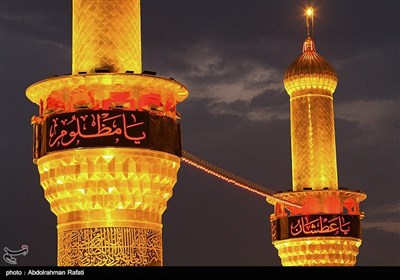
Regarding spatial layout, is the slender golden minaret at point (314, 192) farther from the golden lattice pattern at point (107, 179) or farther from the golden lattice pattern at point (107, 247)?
the golden lattice pattern at point (107, 247)

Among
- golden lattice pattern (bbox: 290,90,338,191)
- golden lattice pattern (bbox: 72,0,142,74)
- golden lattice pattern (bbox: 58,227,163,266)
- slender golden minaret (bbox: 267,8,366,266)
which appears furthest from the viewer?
golden lattice pattern (bbox: 290,90,338,191)

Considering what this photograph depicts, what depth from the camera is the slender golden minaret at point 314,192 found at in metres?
25.7

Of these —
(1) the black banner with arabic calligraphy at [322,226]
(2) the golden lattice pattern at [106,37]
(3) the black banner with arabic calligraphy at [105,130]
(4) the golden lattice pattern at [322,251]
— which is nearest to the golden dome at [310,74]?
(1) the black banner with arabic calligraphy at [322,226]

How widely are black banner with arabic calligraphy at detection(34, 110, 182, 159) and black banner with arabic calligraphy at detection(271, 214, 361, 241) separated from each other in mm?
11049

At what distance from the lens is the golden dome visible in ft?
89.5

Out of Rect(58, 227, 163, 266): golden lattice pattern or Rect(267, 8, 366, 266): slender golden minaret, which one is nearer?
Rect(58, 227, 163, 266): golden lattice pattern

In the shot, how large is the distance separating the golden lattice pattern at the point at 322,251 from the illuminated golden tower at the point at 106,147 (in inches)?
421

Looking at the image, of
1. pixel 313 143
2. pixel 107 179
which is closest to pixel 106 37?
pixel 107 179

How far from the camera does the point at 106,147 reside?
14.9m

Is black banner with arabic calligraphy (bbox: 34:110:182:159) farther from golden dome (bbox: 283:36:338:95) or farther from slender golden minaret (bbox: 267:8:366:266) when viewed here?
golden dome (bbox: 283:36:338:95)

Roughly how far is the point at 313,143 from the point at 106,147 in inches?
500

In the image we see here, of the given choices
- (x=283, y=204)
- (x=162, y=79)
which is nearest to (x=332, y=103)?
(x=283, y=204)

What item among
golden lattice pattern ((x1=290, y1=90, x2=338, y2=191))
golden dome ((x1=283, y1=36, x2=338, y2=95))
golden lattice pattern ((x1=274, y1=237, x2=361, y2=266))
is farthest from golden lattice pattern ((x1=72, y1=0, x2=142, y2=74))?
golden dome ((x1=283, y1=36, x2=338, y2=95))

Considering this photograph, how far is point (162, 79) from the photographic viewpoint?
15367 millimetres
